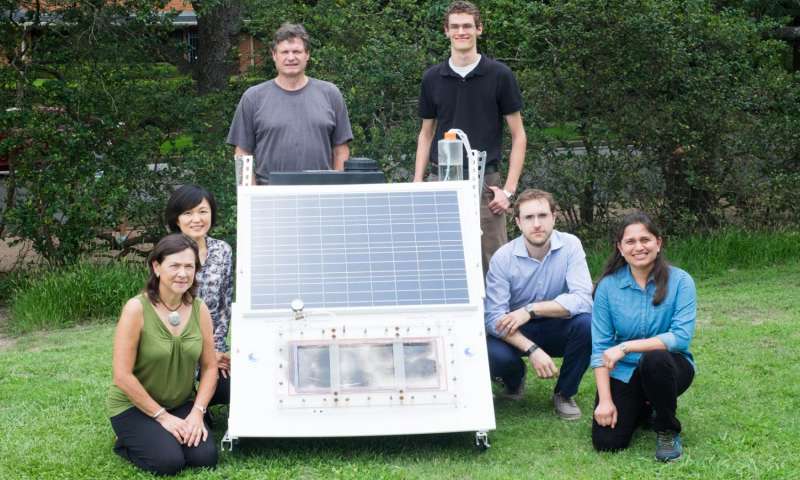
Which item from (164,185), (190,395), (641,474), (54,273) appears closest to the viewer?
(641,474)

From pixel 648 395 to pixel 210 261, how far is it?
6.79ft

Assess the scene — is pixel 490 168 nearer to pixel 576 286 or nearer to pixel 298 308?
pixel 576 286

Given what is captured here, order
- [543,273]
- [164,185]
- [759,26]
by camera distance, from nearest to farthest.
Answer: [543,273] < [164,185] < [759,26]

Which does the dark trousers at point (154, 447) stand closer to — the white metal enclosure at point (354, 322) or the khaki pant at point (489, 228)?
the white metal enclosure at point (354, 322)

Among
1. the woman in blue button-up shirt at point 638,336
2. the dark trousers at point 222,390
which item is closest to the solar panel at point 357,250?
the dark trousers at point 222,390

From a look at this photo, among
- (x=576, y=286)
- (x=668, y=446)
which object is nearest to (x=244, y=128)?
(x=576, y=286)

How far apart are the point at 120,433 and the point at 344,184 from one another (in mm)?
1479

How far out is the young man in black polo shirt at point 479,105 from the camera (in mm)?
5820

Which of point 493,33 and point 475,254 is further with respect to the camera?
point 493,33

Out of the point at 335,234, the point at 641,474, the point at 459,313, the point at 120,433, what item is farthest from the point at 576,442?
the point at 120,433

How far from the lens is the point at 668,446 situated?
15.4ft

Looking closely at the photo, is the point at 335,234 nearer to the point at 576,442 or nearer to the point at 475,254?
the point at 475,254

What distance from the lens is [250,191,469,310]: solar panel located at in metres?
4.82

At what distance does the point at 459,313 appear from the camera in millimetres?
4785
